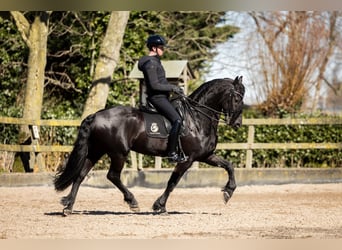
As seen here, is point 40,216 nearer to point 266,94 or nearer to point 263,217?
point 263,217

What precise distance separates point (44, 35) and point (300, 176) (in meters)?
6.77

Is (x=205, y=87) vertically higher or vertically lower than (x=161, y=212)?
higher

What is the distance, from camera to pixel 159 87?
9516 millimetres

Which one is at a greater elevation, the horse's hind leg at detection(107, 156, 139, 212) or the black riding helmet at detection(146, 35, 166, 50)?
the black riding helmet at detection(146, 35, 166, 50)

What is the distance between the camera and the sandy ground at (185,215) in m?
7.86

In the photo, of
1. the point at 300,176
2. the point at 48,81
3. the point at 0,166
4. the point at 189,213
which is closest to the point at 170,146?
the point at 189,213

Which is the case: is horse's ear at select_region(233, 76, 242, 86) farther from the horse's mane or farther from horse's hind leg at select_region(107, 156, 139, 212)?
horse's hind leg at select_region(107, 156, 139, 212)

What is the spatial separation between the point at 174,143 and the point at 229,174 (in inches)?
33.7

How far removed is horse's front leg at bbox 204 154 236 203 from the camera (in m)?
9.68

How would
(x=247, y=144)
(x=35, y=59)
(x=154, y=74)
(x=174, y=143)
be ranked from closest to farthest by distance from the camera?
1. (x=154, y=74)
2. (x=174, y=143)
3. (x=247, y=144)
4. (x=35, y=59)

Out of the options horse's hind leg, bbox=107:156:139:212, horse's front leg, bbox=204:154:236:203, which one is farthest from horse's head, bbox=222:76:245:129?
horse's hind leg, bbox=107:156:139:212

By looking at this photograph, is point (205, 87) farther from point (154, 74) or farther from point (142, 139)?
point (142, 139)

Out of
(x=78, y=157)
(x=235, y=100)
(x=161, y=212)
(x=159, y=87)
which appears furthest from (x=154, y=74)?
(x=161, y=212)

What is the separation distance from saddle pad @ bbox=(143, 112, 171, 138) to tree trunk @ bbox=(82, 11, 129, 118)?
701cm
